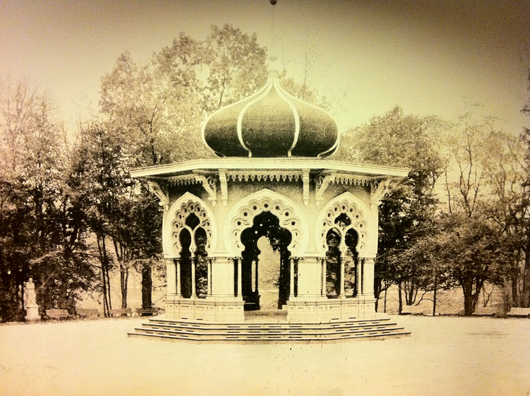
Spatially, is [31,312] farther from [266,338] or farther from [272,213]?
[272,213]

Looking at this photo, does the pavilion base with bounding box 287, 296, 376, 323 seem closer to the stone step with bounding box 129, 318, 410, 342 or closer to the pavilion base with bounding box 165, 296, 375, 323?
the pavilion base with bounding box 165, 296, 375, 323

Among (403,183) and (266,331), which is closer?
(266,331)

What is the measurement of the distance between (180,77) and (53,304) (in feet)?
20.3

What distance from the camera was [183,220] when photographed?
1432 cm

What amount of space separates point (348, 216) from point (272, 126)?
241cm

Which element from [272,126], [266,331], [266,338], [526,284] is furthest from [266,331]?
[526,284]

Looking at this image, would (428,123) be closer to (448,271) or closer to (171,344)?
(448,271)

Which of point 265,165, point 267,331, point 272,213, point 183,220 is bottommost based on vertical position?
point 267,331

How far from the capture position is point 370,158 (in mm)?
17625

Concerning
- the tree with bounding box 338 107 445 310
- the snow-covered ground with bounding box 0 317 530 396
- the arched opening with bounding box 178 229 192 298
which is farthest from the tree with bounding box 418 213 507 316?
the arched opening with bounding box 178 229 192 298

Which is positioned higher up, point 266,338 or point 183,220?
point 183,220

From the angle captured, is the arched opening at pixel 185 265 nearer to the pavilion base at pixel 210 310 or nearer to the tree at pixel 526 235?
the pavilion base at pixel 210 310

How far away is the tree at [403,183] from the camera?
1686 cm

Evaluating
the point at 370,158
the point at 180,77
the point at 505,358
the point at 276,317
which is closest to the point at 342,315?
the point at 276,317
